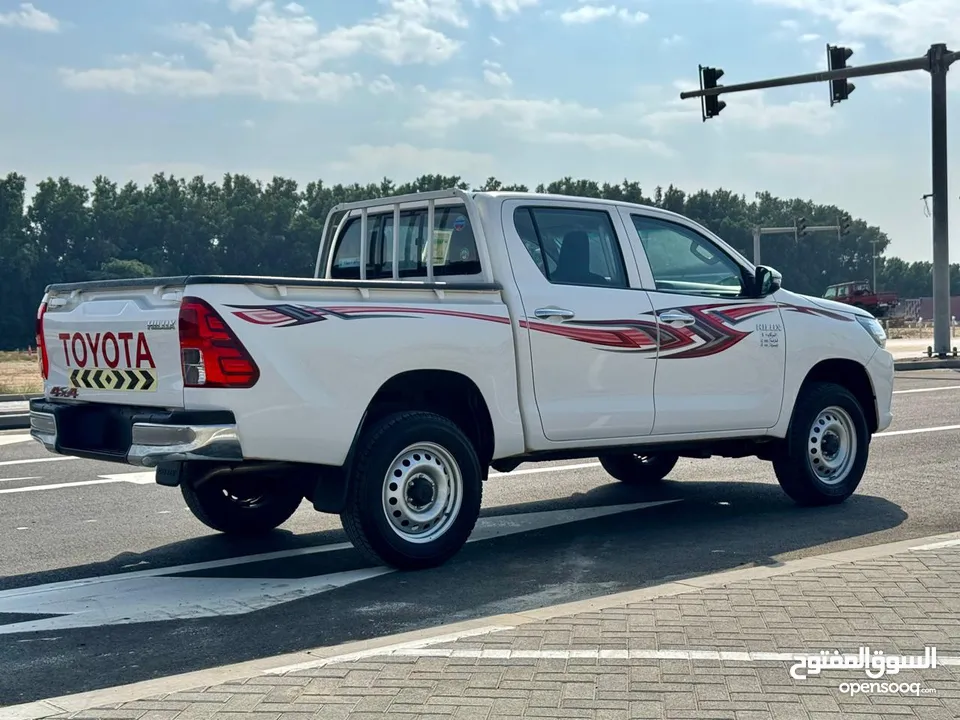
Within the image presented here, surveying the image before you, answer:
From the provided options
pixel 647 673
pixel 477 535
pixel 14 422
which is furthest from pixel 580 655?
pixel 14 422

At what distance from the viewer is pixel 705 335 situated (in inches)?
320

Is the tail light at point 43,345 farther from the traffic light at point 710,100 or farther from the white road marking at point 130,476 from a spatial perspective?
the traffic light at point 710,100

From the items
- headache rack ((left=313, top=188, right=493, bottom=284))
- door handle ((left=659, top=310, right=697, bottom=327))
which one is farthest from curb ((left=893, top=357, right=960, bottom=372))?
headache rack ((left=313, top=188, right=493, bottom=284))

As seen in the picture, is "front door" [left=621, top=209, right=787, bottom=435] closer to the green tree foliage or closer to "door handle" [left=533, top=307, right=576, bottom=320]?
"door handle" [left=533, top=307, right=576, bottom=320]

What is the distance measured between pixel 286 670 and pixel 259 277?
2175 millimetres

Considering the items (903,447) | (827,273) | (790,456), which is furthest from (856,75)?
(827,273)

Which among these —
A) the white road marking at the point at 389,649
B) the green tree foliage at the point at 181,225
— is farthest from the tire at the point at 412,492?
the green tree foliage at the point at 181,225

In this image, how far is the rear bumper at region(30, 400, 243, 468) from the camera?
19.9 ft

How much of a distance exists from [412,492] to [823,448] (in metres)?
3.55

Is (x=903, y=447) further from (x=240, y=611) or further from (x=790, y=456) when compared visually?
(x=240, y=611)

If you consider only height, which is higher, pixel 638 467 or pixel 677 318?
pixel 677 318

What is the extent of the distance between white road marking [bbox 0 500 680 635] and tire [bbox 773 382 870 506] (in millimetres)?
3289

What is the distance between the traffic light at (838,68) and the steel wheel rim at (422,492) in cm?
1820

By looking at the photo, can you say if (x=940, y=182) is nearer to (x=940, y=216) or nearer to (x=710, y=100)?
(x=940, y=216)
